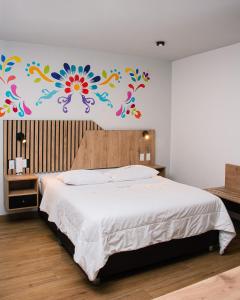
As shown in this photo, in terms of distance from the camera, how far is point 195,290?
4.42 feet

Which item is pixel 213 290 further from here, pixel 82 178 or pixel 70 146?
pixel 70 146

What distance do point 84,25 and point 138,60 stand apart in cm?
180

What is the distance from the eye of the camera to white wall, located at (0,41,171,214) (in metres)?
4.38

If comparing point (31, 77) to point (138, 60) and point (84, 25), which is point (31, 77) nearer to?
point (84, 25)

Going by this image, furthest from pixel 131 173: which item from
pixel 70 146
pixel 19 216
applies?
pixel 19 216

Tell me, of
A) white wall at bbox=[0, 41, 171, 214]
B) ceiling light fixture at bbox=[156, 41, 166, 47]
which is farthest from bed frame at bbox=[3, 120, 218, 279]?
ceiling light fixture at bbox=[156, 41, 166, 47]

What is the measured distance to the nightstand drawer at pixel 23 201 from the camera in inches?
161

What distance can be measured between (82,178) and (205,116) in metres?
2.18

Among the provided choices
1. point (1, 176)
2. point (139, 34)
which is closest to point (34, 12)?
point (139, 34)

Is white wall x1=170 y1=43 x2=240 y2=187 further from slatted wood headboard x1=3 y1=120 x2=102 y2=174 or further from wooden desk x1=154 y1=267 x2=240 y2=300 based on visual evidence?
wooden desk x1=154 y1=267 x2=240 y2=300

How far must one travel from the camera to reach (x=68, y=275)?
2916mm

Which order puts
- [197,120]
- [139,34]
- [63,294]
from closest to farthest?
1. [63,294]
2. [139,34]
3. [197,120]

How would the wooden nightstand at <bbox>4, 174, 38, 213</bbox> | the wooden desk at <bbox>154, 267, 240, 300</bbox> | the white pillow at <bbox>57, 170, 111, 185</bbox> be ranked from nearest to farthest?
1. the wooden desk at <bbox>154, 267, 240, 300</bbox>
2. the white pillow at <bbox>57, 170, 111, 185</bbox>
3. the wooden nightstand at <bbox>4, 174, 38, 213</bbox>

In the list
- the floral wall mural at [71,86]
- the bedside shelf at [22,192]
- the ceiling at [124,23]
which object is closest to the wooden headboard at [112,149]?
the floral wall mural at [71,86]
